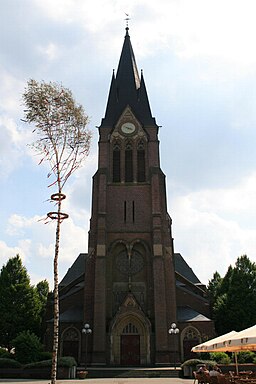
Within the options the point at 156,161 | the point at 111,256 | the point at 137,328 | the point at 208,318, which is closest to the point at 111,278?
the point at 111,256

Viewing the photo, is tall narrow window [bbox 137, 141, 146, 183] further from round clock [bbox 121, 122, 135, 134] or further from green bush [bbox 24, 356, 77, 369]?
green bush [bbox 24, 356, 77, 369]

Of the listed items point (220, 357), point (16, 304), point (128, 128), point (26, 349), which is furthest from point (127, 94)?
point (26, 349)

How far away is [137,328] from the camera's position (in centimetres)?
3369

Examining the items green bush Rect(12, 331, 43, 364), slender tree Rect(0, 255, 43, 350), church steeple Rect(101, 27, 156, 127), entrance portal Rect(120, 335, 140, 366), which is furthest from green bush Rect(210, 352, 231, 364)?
church steeple Rect(101, 27, 156, 127)

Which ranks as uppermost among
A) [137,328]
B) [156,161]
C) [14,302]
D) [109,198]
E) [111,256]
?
[156,161]

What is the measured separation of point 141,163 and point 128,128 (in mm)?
4571

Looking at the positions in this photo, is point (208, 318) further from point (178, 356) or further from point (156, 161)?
point (156, 161)

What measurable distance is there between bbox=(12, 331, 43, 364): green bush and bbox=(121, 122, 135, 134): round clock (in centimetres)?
2435

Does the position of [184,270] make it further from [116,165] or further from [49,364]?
[49,364]

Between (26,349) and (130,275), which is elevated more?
(130,275)

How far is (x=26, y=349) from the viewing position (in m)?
26.6

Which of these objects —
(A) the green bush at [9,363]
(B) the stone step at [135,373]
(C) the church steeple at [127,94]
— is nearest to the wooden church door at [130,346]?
(B) the stone step at [135,373]

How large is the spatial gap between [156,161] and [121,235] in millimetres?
9295

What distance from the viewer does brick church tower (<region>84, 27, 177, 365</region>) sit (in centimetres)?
3309
